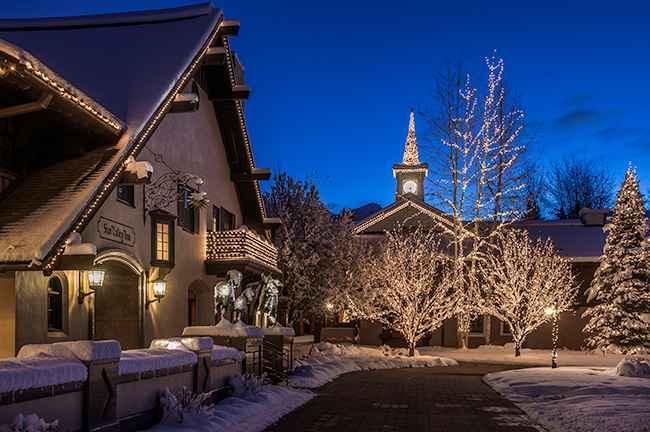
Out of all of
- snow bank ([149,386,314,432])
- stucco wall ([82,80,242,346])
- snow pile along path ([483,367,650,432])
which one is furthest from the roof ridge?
snow pile along path ([483,367,650,432])

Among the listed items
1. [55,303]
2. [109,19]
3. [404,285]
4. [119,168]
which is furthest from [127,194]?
[404,285]

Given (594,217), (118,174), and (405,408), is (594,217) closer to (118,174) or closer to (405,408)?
(405,408)

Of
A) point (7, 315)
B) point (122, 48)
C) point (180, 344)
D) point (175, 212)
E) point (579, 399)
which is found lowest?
point (579, 399)

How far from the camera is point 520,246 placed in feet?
124

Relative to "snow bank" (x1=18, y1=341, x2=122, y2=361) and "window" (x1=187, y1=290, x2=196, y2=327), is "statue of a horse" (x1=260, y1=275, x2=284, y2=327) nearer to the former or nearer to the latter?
"window" (x1=187, y1=290, x2=196, y2=327)

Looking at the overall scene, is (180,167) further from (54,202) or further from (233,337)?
(54,202)

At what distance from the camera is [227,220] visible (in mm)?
24469

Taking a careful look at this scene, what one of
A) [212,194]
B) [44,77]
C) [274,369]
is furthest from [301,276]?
[44,77]

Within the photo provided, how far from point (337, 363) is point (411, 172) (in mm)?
38344

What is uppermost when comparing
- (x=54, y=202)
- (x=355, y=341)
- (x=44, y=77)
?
(x=44, y=77)

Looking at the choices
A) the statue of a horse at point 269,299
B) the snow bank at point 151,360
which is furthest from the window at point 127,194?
the statue of a horse at point 269,299

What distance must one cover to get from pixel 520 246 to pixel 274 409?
91.6 feet

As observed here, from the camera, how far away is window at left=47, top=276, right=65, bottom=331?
12164mm

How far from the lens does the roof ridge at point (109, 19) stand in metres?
17.3
